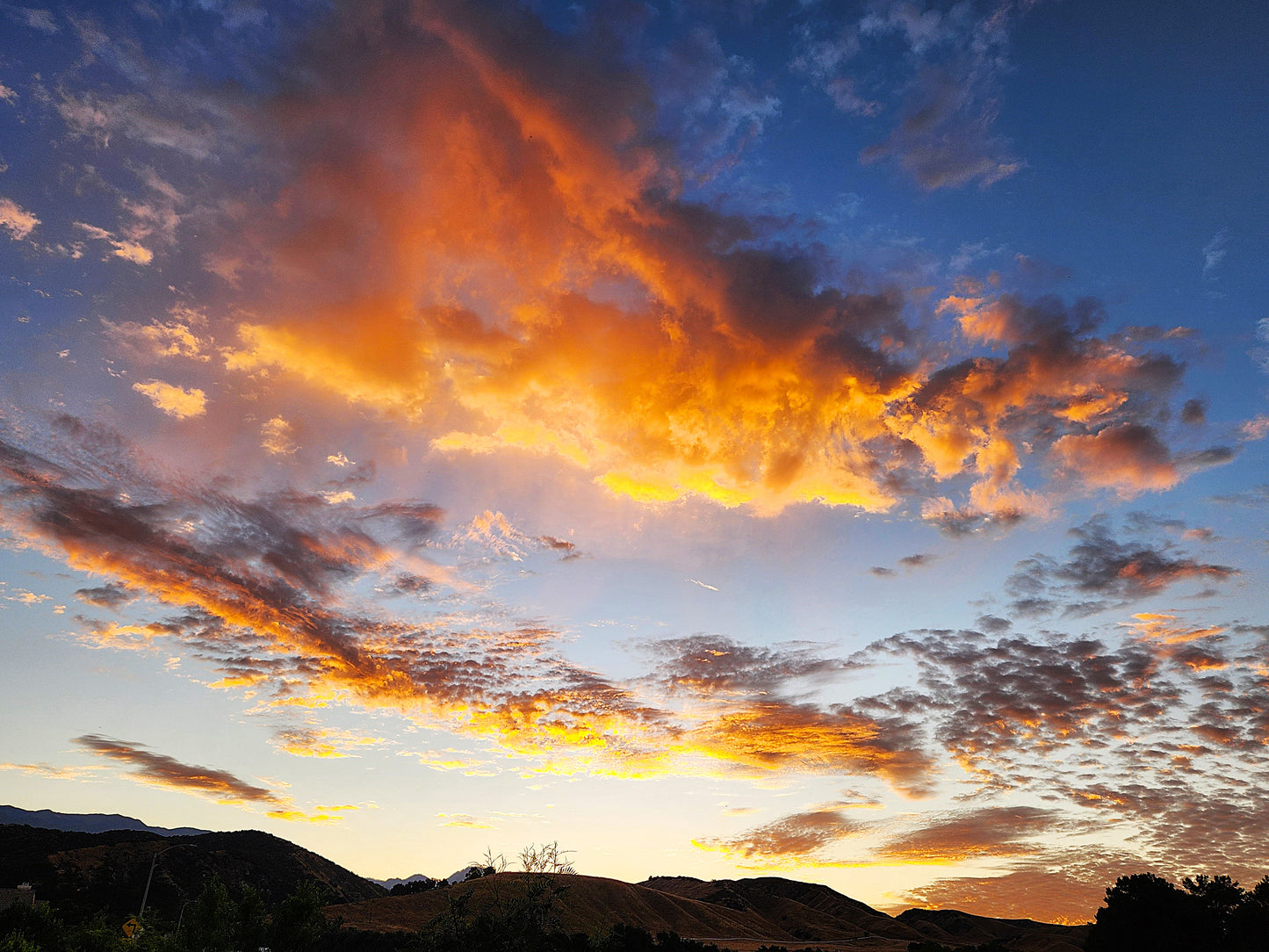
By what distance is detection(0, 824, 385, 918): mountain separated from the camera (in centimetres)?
12225

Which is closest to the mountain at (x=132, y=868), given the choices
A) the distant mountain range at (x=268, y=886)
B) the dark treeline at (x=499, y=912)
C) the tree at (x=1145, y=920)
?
the distant mountain range at (x=268, y=886)

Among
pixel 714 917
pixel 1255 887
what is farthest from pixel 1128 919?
pixel 714 917

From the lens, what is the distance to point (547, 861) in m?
43.2

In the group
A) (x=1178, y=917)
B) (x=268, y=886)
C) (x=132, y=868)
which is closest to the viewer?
(x=1178, y=917)

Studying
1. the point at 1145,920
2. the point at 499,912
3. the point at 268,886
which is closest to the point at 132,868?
the point at 268,886

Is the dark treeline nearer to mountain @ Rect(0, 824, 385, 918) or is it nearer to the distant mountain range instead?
the distant mountain range

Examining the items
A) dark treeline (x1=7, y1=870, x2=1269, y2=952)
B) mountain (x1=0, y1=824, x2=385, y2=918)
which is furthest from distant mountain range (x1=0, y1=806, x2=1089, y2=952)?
dark treeline (x1=7, y1=870, x2=1269, y2=952)

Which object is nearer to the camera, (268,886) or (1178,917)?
(1178,917)

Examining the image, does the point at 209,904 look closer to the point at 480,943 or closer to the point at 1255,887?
the point at 480,943

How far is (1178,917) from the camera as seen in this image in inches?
2547

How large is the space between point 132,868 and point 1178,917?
165m

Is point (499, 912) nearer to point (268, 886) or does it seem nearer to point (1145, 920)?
point (1145, 920)

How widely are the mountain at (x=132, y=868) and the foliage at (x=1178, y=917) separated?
104m

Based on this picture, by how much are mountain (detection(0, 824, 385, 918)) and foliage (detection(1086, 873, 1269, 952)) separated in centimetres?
10380
